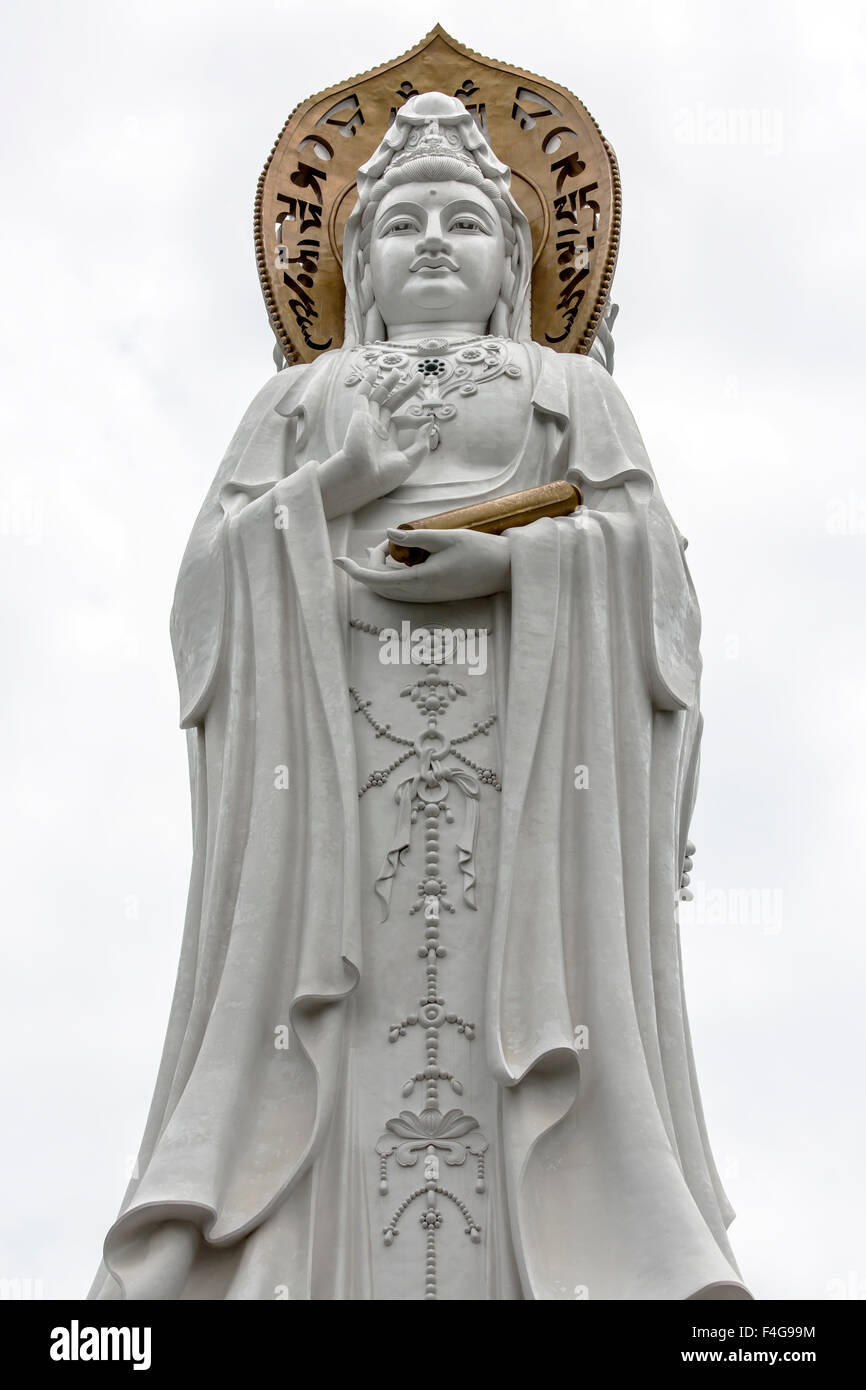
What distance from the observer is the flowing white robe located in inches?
331

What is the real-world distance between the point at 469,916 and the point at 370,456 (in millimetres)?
1900

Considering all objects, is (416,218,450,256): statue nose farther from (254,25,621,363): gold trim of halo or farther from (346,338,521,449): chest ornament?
(254,25,621,363): gold trim of halo

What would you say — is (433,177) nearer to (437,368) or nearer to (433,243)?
(433,243)

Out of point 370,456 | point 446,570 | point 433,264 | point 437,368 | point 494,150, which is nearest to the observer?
point 446,570

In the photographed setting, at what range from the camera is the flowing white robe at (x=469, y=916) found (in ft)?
27.6

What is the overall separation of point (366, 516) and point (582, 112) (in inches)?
116

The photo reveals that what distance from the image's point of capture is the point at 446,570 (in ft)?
31.2

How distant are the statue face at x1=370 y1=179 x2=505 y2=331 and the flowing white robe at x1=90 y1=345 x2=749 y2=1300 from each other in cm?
63

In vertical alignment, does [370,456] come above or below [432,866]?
above

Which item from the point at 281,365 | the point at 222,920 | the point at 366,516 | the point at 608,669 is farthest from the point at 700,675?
the point at 281,365

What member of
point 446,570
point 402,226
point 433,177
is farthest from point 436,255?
point 446,570

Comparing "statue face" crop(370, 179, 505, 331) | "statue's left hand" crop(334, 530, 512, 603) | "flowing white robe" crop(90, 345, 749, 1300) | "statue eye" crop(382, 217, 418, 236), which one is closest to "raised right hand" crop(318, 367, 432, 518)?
"flowing white robe" crop(90, 345, 749, 1300)

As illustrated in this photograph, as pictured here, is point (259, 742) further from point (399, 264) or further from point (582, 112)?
point (582, 112)

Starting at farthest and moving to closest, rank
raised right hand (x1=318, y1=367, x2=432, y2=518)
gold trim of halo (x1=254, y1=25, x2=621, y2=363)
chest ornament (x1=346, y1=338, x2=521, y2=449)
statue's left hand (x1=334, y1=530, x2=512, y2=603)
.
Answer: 1. gold trim of halo (x1=254, y1=25, x2=621, y2=363)
2. chest ornament (x1=346, y1=338, x2=521, y2=449)
3. raised right hand (x1=318, y1=367, x2=432, y2=518)
4. statue's left hand (x1=334, y1=530, x2=512, y2=603)
